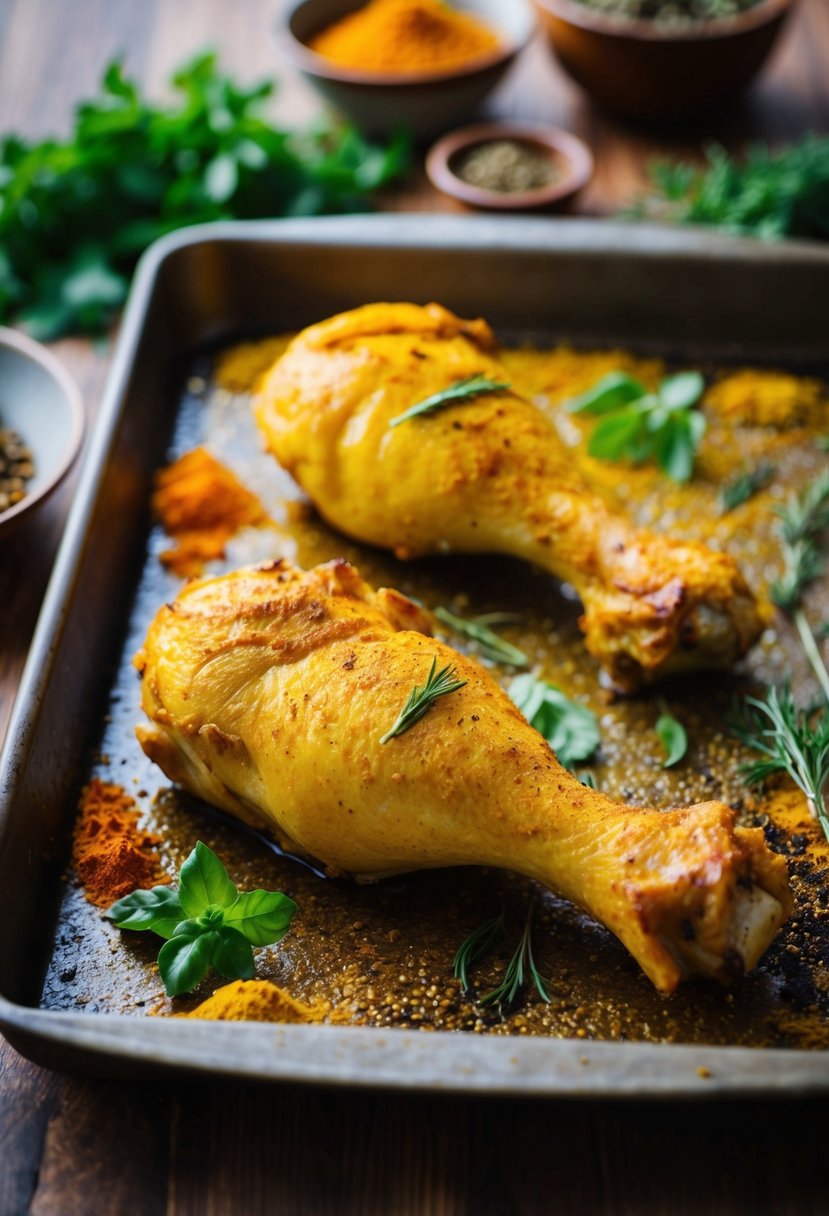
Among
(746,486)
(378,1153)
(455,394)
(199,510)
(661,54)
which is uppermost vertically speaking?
(661,54)

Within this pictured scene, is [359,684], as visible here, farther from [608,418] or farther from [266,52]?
[266,52]

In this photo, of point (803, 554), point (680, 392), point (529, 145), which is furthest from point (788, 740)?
point (529, 145)

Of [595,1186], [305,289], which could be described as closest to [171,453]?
[305,289]

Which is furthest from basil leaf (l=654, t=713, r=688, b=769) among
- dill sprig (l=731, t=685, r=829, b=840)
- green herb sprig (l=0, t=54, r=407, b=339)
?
green herb sprig (l=0, t=54, r=407, b=339)

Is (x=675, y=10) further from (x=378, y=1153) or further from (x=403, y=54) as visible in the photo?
(x=378, y=1153)

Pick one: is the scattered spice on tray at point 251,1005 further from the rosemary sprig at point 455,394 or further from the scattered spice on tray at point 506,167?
the scattered spice on tray at point 506,167
